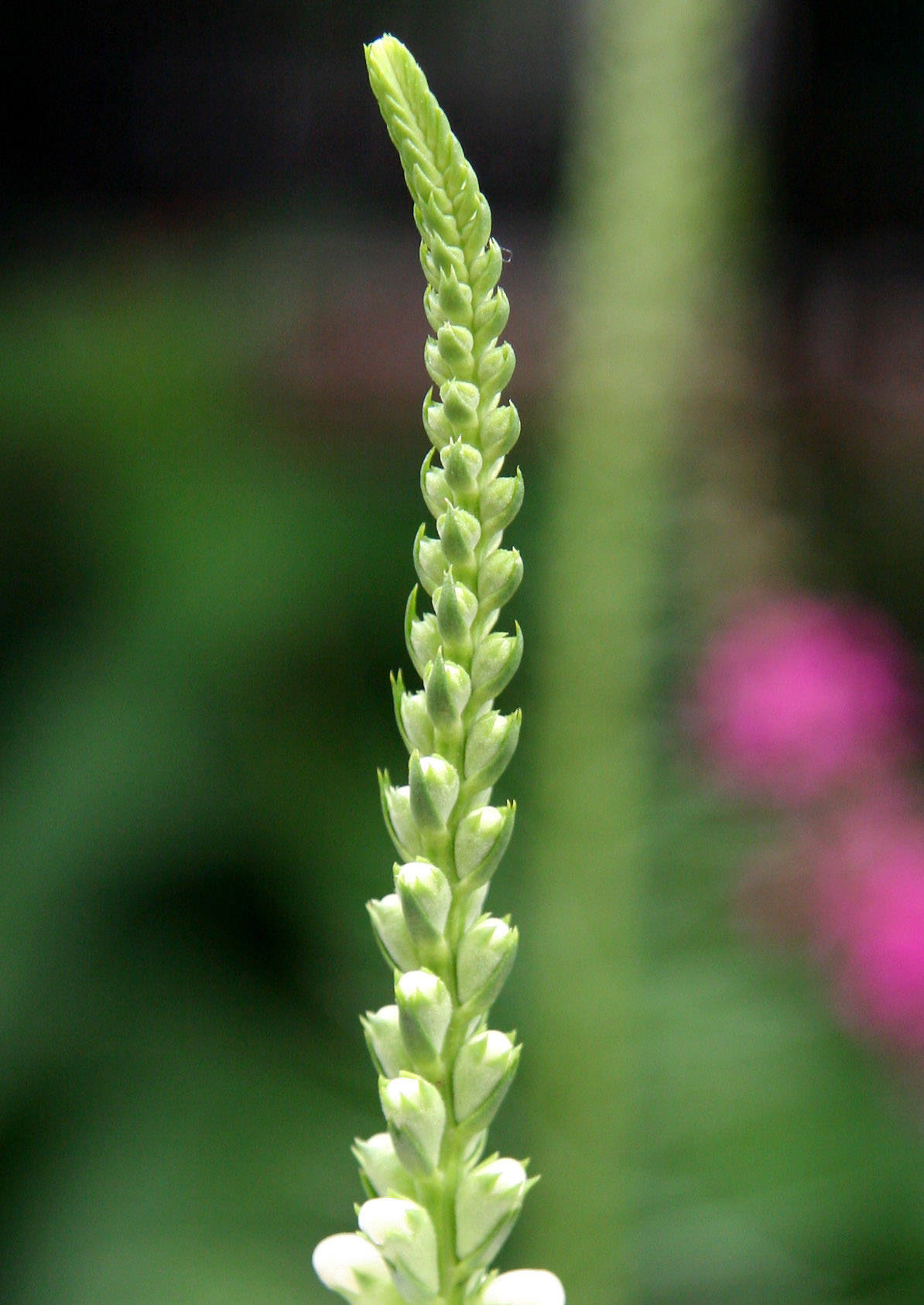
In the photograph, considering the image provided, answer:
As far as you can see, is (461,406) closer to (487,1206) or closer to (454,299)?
(454,299)

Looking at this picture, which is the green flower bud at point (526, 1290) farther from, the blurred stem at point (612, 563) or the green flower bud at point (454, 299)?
the blurred stem at point (612, 563)

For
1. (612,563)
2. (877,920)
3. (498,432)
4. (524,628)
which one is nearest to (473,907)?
(498,432)

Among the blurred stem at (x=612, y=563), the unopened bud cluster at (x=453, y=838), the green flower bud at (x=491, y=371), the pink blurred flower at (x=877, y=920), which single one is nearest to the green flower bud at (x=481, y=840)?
the unopened bud cluster at (x=453, y=838)

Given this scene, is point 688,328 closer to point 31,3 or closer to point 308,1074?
point 308,1074

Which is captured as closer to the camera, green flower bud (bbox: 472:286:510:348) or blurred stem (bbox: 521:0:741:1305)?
green flower bud (bbox: 472:286:510:348)

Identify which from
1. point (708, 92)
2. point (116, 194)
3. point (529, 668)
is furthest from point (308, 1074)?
point (116, 194)

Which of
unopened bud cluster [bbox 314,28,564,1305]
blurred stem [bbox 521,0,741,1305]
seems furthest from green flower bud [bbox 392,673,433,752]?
blurred stem [bbox 521,0,741,1305]

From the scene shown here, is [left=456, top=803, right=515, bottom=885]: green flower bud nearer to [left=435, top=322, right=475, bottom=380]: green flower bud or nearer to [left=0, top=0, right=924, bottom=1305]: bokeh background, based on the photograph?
[left=435, top=322, right=475, bottom=380]: green flower bud

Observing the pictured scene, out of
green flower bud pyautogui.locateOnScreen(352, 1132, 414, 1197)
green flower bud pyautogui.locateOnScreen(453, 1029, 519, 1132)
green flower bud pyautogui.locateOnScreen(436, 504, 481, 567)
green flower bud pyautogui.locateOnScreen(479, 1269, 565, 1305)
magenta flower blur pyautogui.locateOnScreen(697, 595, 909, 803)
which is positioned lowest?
green flower bud pyautogui.locateOnScreen(479, 1269, 565, 1305)
